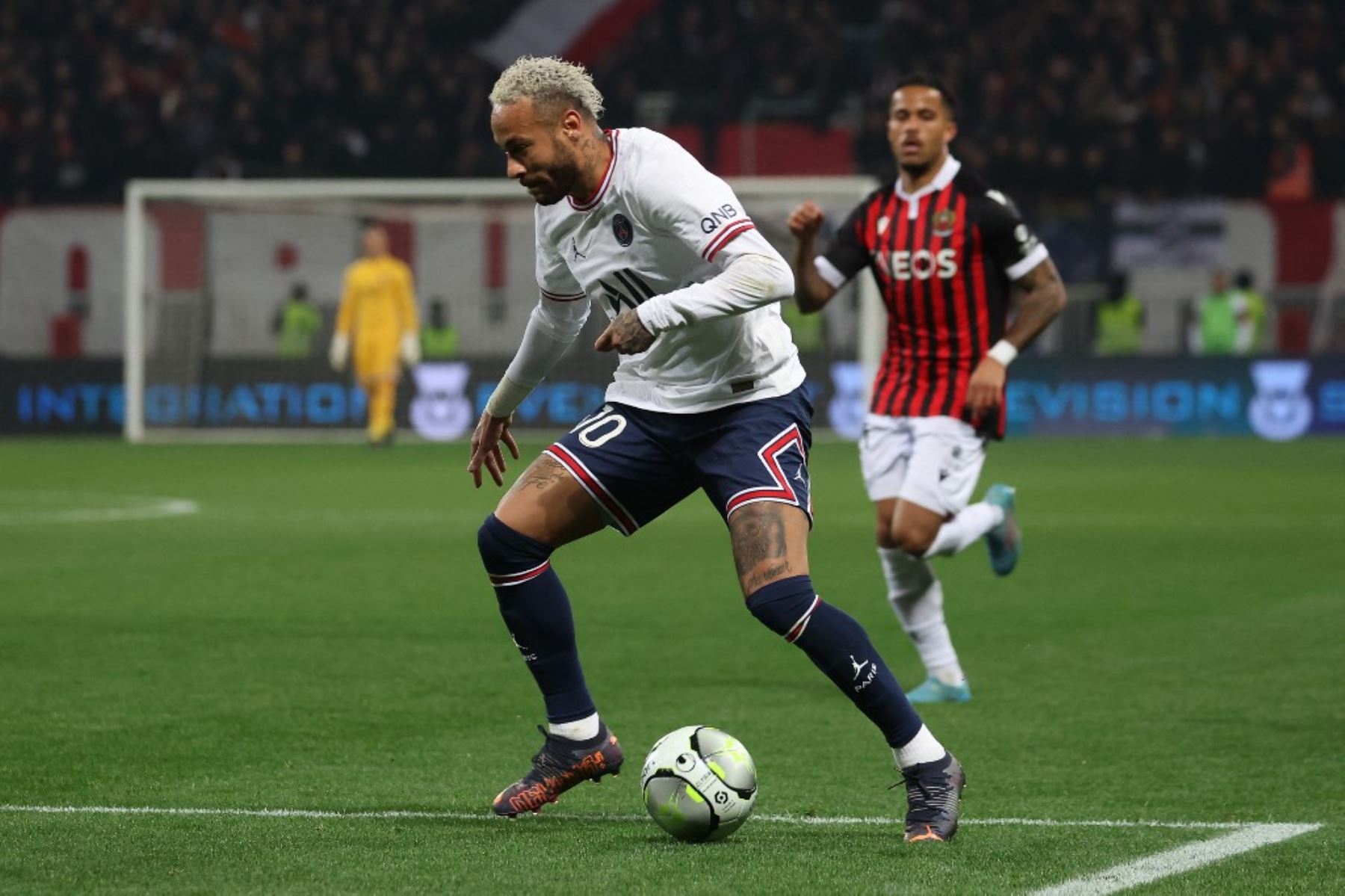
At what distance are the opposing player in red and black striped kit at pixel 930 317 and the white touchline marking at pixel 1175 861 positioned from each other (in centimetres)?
250

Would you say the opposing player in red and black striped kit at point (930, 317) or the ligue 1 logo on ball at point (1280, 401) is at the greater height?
the opposing player in red and black striped kit at point (930, 317)

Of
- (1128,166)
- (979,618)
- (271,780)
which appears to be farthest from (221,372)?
(271,780)

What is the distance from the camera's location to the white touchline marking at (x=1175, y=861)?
179 inches

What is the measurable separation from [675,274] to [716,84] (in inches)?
1037

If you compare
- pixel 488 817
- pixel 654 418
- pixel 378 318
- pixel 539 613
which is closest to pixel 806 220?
pixel 654 418

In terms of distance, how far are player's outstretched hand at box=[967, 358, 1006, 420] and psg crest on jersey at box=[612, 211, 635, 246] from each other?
240 cm

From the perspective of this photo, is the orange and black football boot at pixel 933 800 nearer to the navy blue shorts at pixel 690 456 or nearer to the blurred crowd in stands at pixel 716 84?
the navy blue shorts at pixel 690 456

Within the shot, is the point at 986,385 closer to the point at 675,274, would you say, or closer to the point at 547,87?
the point at 675,274

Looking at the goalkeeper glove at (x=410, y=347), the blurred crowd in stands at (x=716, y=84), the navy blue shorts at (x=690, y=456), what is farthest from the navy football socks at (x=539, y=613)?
the blurred crowd in stands at (x=716, y=84)

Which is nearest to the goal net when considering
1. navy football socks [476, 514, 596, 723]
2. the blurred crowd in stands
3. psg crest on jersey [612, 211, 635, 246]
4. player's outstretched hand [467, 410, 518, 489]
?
the blurred crowd in stands

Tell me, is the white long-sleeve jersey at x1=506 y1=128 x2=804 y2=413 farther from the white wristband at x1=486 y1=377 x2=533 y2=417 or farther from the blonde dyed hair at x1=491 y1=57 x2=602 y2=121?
the white wristband at x1=486 y1=377 x2=533 y2=417

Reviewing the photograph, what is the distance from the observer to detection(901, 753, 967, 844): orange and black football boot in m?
5.07

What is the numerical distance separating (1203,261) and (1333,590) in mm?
16489

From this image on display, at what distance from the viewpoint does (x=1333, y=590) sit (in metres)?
10.8
